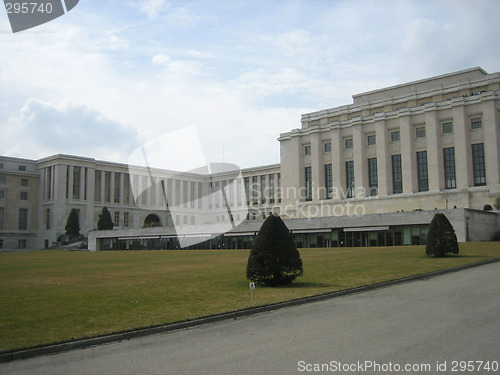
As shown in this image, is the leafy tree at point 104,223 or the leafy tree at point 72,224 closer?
the leafy tree at point 104,223

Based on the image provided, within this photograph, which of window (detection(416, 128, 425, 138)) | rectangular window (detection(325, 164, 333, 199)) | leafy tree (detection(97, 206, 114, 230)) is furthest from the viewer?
leafy tree (detection(97, 206, 114, 230))

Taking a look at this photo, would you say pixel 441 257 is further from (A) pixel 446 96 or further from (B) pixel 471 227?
(A) pixel 446 96

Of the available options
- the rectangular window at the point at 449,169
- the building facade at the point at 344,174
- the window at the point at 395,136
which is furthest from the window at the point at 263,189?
the rectangular window at the point at 449,169

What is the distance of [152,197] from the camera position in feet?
411

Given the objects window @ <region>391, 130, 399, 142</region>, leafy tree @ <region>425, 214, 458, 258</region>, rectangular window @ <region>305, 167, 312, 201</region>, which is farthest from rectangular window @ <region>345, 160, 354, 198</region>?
leafy tree @ <region>425, 214, 458, 258</region>

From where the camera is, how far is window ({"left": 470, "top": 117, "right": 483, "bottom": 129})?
2671 inches

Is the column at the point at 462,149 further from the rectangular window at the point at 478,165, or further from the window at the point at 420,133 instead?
the window at the point at 420,133

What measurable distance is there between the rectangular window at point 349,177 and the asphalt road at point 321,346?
66.1 m

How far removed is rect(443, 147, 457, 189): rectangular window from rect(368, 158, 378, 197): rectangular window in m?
11.3

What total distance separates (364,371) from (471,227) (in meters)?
45.9

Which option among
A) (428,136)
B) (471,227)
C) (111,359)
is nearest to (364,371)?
(111,359)

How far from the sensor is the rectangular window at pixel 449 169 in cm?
6894

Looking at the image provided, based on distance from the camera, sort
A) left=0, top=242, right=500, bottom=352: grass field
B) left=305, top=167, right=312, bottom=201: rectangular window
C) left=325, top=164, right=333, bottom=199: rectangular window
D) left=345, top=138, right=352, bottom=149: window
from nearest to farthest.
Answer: left=0, top=242, right=500, bottom=352: grass field
left=345, top=138, right=352, bottom=149: window
left=325, top=164, right=333, bottom=199: rectangular window
left=305, top=167, right=312, bottom=201: rectangular window

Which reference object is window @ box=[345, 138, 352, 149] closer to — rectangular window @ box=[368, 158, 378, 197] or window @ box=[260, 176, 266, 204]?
rectangular window @ box=[368, 158, 378, 197]
